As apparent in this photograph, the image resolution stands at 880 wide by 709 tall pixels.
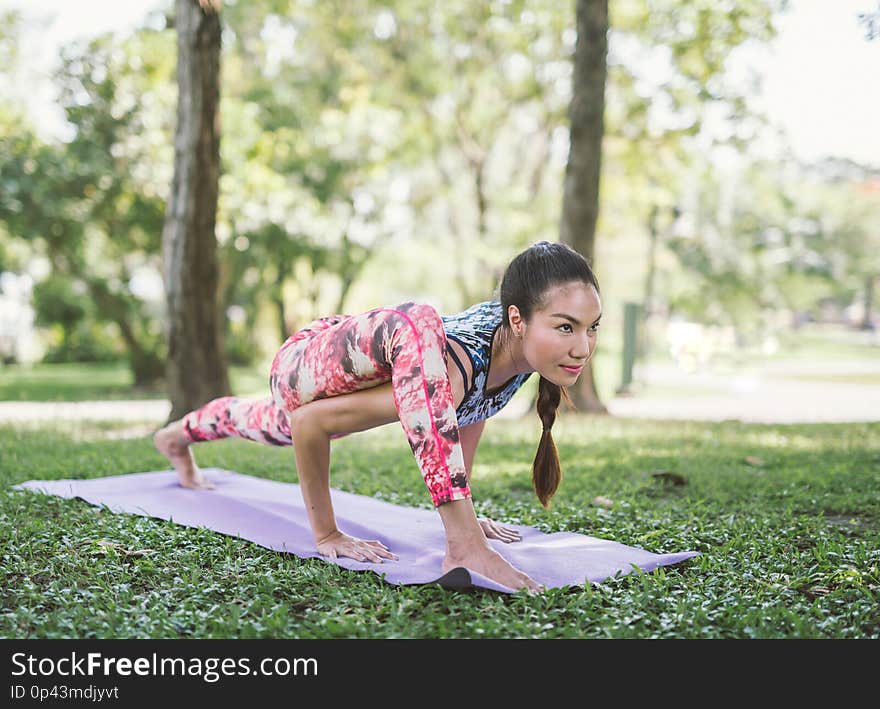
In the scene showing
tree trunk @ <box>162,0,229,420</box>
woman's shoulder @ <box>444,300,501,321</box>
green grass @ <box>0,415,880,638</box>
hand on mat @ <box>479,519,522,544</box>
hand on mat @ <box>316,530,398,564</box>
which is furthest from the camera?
tree trunk @ <box>162,0,229,420</box>

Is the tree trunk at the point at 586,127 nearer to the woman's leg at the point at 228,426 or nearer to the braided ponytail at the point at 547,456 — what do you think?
the woman's leg at the point at 228,426

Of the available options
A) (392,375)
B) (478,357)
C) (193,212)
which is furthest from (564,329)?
(193,212)

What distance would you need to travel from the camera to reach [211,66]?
7.22 m

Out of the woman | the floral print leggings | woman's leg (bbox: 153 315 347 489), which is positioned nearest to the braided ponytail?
the woman

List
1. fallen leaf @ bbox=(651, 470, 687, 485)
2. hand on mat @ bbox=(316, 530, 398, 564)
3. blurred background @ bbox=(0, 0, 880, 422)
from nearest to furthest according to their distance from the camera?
1. hand on mat @ bbox=(316, 530, 398, 564)
2. fallen leaf @ bbox=(651, 470, 687, 485)
3. blurred background @ bbox=(0, 0, 880, 422)

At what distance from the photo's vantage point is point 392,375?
2.79 metres

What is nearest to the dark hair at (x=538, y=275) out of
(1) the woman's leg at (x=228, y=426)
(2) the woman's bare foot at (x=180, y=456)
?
(1) the woman's leg at (x=228, y=426)

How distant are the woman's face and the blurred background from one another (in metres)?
3.28

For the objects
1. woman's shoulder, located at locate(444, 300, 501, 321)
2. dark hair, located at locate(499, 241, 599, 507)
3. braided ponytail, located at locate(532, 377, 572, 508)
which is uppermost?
dark hair, located at locate(499, 241, 599, 507)

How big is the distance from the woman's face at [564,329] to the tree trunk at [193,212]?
5.08m

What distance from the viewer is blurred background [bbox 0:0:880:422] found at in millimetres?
11906

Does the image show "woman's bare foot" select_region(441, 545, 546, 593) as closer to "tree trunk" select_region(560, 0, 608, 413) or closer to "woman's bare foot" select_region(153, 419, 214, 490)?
"woman's bare foot" select_region(153, 419, 214, 490)
